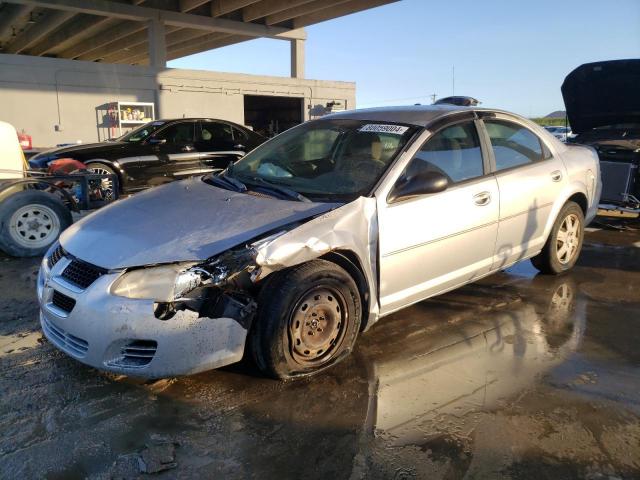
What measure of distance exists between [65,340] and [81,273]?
0.40 m

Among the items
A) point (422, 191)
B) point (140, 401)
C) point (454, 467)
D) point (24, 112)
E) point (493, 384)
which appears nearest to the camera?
point (454, 467)

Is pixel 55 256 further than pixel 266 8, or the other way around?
pixel 266 8

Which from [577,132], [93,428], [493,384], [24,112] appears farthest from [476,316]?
[24,112]

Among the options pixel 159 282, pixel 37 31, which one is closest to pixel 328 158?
pixel 159 282

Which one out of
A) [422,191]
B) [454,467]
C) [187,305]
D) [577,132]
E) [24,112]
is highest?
[24,112]

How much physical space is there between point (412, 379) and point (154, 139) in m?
8.32

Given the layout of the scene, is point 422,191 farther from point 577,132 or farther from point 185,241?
point 577,132

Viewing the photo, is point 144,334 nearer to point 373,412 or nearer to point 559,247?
point 373,412

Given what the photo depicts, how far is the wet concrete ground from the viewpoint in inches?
94.7

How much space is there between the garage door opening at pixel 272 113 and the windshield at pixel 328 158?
20.2m

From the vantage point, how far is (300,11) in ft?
68.5

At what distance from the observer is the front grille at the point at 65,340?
2879 mm

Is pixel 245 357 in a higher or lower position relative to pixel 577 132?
lower

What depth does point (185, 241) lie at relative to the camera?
2939 millimetres
